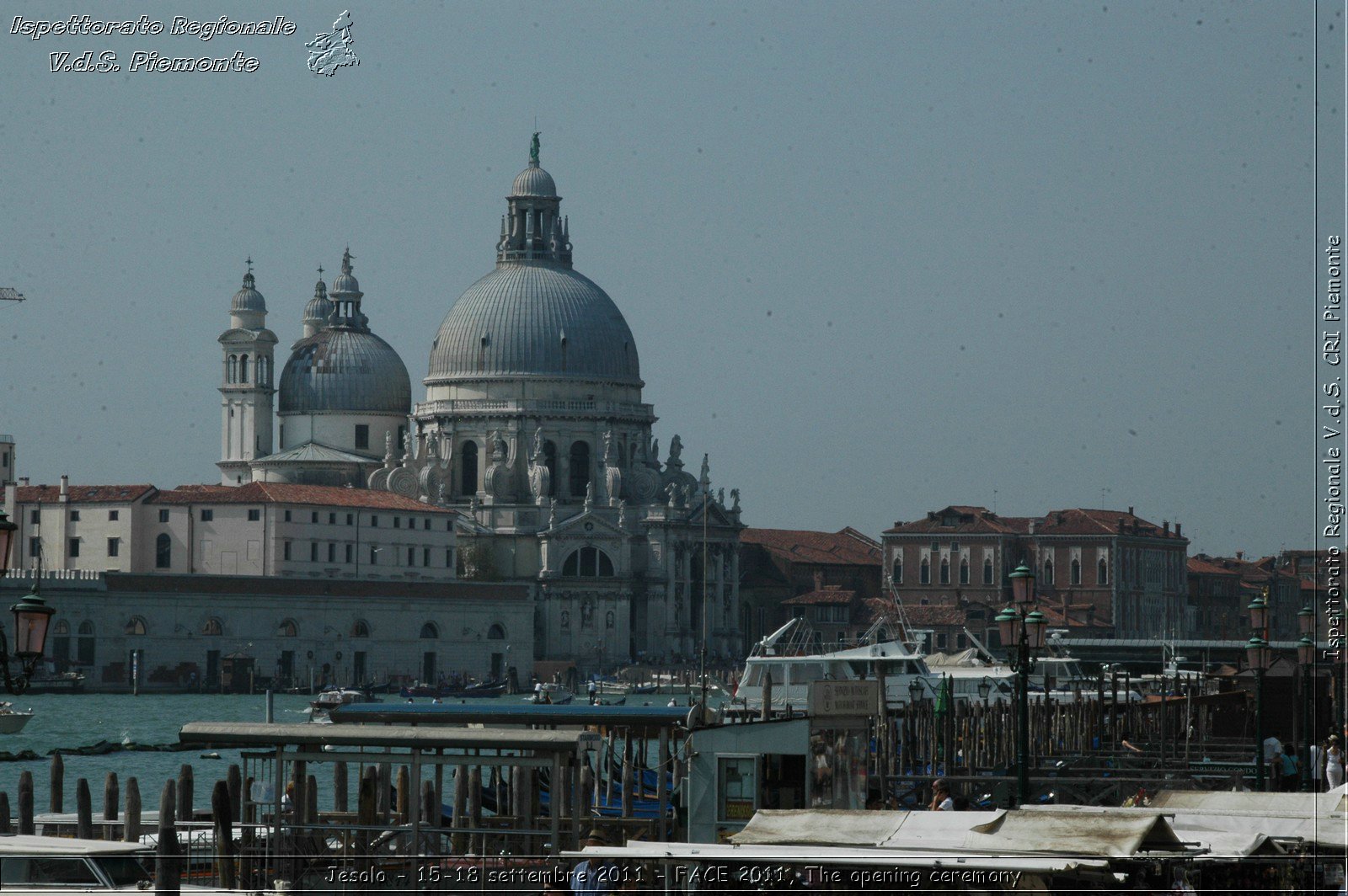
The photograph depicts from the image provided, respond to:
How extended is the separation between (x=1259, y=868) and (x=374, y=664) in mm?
62033

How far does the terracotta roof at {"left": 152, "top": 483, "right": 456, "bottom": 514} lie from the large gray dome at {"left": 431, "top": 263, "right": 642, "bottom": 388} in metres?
9.81

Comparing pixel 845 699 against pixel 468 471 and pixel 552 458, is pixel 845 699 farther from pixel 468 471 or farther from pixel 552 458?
pixel 468 471

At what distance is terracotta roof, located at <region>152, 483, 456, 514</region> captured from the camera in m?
73.4

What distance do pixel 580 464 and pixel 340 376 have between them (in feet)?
29.4

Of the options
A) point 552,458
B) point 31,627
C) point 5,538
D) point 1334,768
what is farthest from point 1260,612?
point 552,458

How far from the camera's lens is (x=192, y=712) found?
194 ft

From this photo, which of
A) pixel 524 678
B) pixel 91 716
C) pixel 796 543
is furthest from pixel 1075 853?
pixel 796 543

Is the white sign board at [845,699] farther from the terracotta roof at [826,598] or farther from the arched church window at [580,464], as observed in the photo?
the terracotta roof at [826,598]

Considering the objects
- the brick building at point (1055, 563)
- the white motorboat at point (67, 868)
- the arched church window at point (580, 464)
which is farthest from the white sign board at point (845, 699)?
the arched church window at point (580, 464)

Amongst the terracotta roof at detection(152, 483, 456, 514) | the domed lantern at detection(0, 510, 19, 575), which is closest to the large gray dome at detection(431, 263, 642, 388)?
the terracotta roof at detection(152, 483, 456, 514)

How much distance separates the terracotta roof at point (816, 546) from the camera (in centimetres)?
9556

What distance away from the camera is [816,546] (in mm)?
97688

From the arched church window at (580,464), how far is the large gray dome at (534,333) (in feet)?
8.32

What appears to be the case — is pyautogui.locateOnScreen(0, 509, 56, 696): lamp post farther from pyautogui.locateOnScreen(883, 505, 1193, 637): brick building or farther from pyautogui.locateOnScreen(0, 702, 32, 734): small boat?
pyautogui.locateOnScreen(883, 505, 1193, 637): brick building
